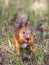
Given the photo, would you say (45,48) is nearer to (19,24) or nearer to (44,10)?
(19,24)

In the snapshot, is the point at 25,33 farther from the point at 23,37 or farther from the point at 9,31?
the point at 9,31

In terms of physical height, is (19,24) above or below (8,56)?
above

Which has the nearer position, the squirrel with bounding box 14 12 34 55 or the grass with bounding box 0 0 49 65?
the squirrel with bounding box 14 12 34 55

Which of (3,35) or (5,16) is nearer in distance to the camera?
(3,35)

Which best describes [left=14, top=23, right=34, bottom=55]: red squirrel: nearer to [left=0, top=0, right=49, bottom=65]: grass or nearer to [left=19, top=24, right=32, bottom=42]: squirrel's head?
[left=19, top=24, right=32, bottom=42]: squirrel's head

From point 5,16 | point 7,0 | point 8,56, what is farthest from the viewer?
point 7,0

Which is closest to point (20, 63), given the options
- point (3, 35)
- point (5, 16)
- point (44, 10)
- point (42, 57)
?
point (42, 57)

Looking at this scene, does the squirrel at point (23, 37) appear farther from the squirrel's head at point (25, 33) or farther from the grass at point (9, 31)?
the grass at point (9, 31)

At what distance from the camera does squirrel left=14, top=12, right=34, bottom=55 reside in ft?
17.0

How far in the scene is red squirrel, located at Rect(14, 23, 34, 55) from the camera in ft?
17.0

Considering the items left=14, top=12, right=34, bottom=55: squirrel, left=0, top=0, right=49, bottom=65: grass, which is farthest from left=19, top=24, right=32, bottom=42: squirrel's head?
left=0, top=0, right=49, bottom=65: grass

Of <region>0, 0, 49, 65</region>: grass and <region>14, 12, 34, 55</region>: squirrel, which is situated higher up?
<region>14, 12, 34, 55</region>: squirrel

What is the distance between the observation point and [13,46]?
19.0 feet

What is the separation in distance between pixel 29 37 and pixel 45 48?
546 millimetres
